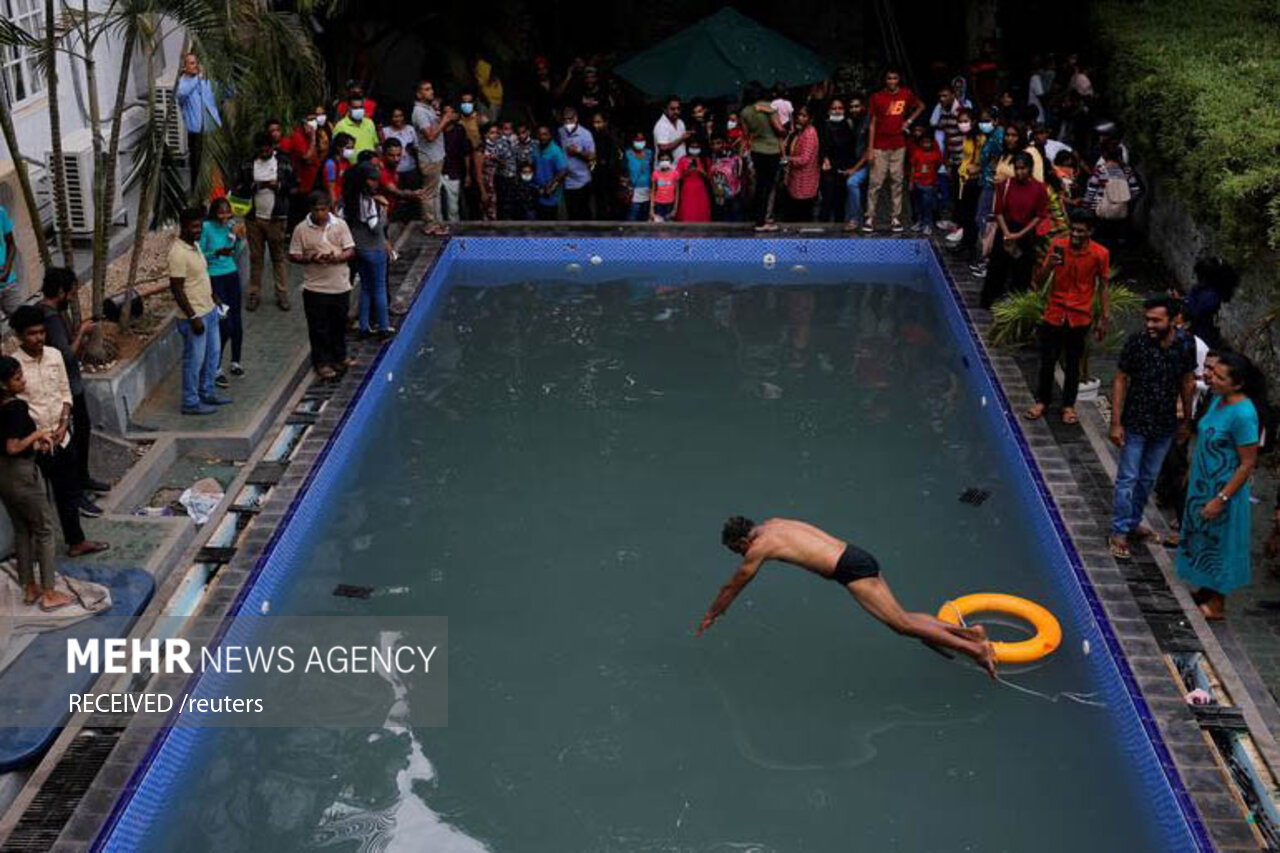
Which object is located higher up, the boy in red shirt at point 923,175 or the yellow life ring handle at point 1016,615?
the boy in red shirt at point 923,175

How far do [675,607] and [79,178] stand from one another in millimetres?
8270

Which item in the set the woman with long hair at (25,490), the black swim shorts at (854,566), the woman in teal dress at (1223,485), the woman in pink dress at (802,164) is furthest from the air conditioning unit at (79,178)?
the woman in teal dress at (1223,485)

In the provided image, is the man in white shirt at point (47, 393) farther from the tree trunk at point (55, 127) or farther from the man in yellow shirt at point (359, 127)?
the man in yellow shirt at point (359, 127)

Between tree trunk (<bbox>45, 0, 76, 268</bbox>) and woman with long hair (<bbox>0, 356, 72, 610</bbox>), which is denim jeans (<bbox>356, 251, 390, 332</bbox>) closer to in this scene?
tree trunk (<bbox>45, 0, 76, 268</bbox>)

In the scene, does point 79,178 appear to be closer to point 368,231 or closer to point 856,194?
point 368,231

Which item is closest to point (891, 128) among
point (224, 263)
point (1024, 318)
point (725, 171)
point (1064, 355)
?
point (725, 171)

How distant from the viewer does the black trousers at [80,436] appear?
32.2 feet

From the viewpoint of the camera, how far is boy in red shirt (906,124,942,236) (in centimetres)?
1588

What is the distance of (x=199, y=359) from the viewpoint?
11.6 meters

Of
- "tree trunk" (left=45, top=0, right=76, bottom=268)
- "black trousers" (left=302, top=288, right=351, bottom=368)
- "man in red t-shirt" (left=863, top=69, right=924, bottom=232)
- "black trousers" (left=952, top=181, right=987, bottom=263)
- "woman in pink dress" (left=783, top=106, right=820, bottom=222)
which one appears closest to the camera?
"tree trunk" (left=45, top=0, right=76, bottom=268)

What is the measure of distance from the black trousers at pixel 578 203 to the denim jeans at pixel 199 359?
620 centimetres

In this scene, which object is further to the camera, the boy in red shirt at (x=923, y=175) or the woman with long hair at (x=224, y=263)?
the boy in red shirt at (x=923, y=175)

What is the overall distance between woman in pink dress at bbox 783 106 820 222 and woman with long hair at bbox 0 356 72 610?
970cm

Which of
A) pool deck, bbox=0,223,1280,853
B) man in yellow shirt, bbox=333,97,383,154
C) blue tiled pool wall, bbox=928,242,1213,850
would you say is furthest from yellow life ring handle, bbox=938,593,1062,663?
man in yellow shirt, bbox=333,97,383,154
